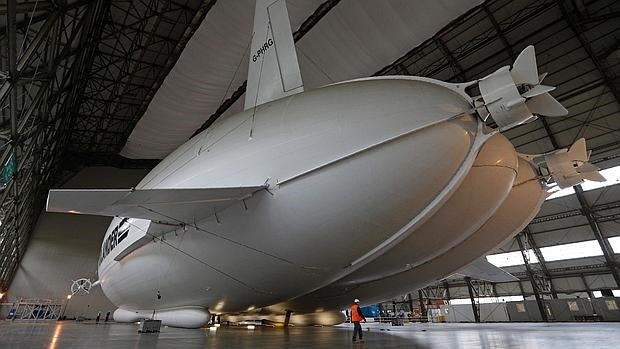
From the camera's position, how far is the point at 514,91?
5.23 meters

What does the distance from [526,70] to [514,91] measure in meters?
0.34

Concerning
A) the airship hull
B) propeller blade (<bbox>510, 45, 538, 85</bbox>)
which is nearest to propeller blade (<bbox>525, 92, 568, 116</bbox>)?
propeller blade (<bbox>510, 45, 538, 85</bbox>)

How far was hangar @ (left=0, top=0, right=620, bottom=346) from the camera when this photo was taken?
13.6 metres

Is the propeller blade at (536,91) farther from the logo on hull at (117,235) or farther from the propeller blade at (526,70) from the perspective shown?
the logo on hull at (117,235)

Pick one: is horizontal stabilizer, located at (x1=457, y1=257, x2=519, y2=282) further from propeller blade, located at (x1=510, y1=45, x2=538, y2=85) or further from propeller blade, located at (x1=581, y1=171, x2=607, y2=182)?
propeller blade, located at (x1=510, y1=45, x2=538, y2=85)

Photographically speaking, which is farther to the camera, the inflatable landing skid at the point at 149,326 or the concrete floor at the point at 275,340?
the inflatable landing skid at the point at 149,326

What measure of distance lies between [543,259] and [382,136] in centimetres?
2744

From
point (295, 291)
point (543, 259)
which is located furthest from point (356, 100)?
point (543, 259)

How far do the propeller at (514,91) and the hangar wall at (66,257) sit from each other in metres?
32.9

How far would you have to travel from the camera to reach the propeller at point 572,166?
810cm

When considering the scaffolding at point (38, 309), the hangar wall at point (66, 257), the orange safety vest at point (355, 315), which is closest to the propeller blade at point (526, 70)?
the orange safety vest at point (355, 315)

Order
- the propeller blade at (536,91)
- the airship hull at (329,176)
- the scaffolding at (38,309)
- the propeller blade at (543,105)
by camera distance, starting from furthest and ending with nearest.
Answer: the scaffolding at (38,309), the propeller blade at (543,105), the airship hull at (329,176), the propeller blade at (536,91)

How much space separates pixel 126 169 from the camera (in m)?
35.2

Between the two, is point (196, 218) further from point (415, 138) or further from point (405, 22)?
point (405, 22)
